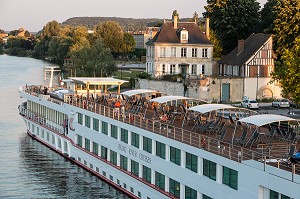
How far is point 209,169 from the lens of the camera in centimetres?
2470

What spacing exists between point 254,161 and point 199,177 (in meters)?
4.06

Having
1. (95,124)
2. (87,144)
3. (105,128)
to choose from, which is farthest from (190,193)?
(87,144)

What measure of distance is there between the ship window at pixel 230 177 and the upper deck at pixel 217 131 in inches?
19.6

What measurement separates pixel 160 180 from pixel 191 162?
10.4 ft

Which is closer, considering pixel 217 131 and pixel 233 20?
pixel 217 131

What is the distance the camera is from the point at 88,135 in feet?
123

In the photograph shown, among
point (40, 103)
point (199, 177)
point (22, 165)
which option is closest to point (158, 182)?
point (199, 177)

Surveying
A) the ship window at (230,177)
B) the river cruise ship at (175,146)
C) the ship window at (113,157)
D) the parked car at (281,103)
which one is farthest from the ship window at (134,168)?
the parked car at (281,103)

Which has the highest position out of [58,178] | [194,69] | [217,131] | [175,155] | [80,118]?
[194,69]

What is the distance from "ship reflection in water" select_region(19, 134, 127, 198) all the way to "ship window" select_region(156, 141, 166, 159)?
177 inches

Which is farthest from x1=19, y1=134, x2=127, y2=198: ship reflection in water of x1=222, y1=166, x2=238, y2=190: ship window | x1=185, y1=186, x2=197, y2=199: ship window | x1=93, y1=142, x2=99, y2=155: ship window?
x1=222, y1=166, x2=238, y2=190: ship window

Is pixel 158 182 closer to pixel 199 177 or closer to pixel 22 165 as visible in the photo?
pixel 199 177

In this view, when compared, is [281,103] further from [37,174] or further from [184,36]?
[37,174]

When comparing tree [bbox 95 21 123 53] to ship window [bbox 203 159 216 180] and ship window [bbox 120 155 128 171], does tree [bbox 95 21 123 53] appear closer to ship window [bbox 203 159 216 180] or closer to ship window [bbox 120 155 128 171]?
ship window [bbox 120 155 128 171]
